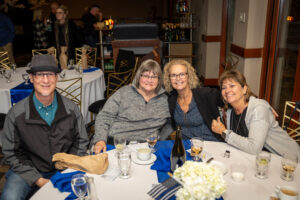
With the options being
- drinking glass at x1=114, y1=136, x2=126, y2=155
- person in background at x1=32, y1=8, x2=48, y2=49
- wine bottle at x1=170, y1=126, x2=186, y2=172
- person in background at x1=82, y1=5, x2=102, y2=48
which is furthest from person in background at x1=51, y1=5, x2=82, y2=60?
wine bottle at x1=170, y1=126, x2=186, y2=172

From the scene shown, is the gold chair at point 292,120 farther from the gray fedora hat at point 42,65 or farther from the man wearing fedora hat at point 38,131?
the gray fedora hat at point 42,65

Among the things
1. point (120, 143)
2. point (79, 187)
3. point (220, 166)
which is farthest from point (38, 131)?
point (220, 166)

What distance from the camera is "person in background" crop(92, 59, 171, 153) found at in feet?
7.09

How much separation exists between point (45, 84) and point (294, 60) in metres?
3.04

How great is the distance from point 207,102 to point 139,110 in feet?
1.76

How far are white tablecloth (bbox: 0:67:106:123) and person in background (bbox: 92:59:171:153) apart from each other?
4.05 ft

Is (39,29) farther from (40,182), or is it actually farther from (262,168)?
(262,168)

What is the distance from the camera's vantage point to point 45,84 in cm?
173

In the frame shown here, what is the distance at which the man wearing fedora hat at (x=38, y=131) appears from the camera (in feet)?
5.41

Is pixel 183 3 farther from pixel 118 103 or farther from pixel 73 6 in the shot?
pixel 73 6

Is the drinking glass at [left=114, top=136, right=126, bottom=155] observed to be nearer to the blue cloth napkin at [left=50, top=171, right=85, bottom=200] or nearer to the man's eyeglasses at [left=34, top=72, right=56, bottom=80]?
the blue cloth napkin at [left=50, top=171, right=85, bottom=200]

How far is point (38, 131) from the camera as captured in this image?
1.70 metres

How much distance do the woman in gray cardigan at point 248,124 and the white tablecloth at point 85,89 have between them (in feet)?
6.24

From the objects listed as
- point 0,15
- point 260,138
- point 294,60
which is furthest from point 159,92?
point 0,15
